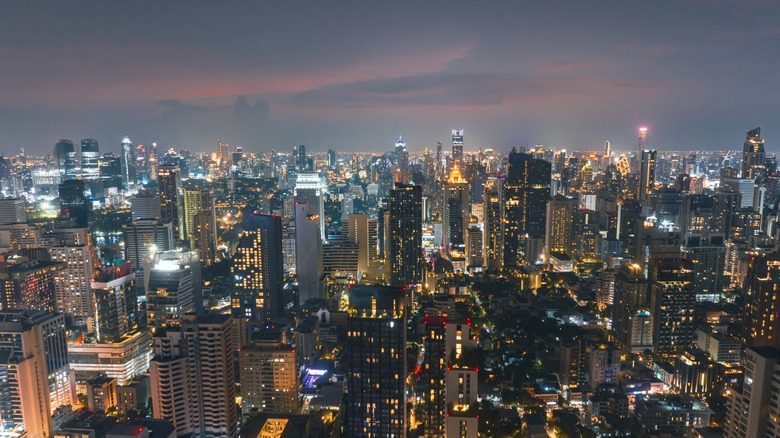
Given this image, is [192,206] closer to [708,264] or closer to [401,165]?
[401,165]

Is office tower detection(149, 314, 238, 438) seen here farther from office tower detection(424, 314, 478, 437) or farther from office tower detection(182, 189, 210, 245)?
office tower detection(182, 189, 210, 245)

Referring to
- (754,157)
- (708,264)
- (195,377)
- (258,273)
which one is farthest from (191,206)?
(754,157)

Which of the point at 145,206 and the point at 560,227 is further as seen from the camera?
the point at 560,227

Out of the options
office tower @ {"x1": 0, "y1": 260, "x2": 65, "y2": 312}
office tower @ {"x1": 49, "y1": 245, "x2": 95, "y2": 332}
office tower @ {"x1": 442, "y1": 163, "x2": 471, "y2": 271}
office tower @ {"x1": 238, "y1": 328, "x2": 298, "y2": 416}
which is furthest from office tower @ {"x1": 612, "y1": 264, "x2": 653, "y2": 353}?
office tower @ {"x1": 0, "y1": 260, "x2": 65, "y2": 312}

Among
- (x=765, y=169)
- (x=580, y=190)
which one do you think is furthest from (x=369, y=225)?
(x=765, y=169)

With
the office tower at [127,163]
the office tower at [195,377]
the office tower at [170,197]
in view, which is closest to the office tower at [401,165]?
the office tower at [170,197]

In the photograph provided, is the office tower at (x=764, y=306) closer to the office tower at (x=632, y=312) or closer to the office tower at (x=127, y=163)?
the office tower at (x=632, y=312)
